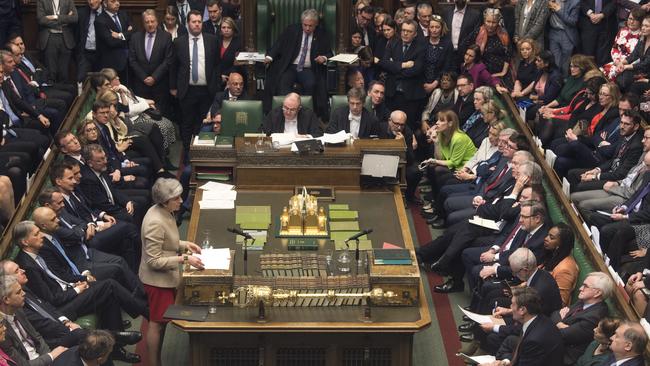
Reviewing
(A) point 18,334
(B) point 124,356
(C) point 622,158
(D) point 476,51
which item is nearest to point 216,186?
(B) point 124,356

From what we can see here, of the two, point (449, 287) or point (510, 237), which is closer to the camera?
point (510, 237)

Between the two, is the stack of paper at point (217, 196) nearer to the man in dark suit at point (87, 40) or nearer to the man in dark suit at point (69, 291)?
the man in dark suit at point (69, 291)

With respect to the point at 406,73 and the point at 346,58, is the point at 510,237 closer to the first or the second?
the point at 406,73

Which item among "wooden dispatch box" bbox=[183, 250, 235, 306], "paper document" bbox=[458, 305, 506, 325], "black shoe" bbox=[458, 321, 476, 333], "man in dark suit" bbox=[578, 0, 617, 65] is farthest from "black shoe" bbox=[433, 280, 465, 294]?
"man in dark suit" bbox=[578, 0, 617, 65]

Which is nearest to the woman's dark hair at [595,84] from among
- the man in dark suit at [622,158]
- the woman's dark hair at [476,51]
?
the man in dark suit at [622,158]

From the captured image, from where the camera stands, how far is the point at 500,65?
14.9 m

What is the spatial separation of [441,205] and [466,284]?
128 centimetres

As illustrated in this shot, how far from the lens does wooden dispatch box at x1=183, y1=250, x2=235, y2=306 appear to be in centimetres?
956

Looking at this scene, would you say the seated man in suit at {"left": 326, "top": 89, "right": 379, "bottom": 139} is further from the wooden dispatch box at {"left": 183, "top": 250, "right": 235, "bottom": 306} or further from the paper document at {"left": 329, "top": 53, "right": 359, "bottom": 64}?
the wooden dispatch box at {"left": 183, "top": 250, "right": 235, "bottom": 306}

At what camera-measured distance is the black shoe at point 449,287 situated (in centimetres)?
1169

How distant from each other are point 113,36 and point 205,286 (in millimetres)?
6156

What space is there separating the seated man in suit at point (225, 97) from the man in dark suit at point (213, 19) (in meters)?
1.44

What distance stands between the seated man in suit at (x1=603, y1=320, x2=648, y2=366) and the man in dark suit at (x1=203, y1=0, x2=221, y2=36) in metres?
7.84

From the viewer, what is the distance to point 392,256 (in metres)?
9.88
